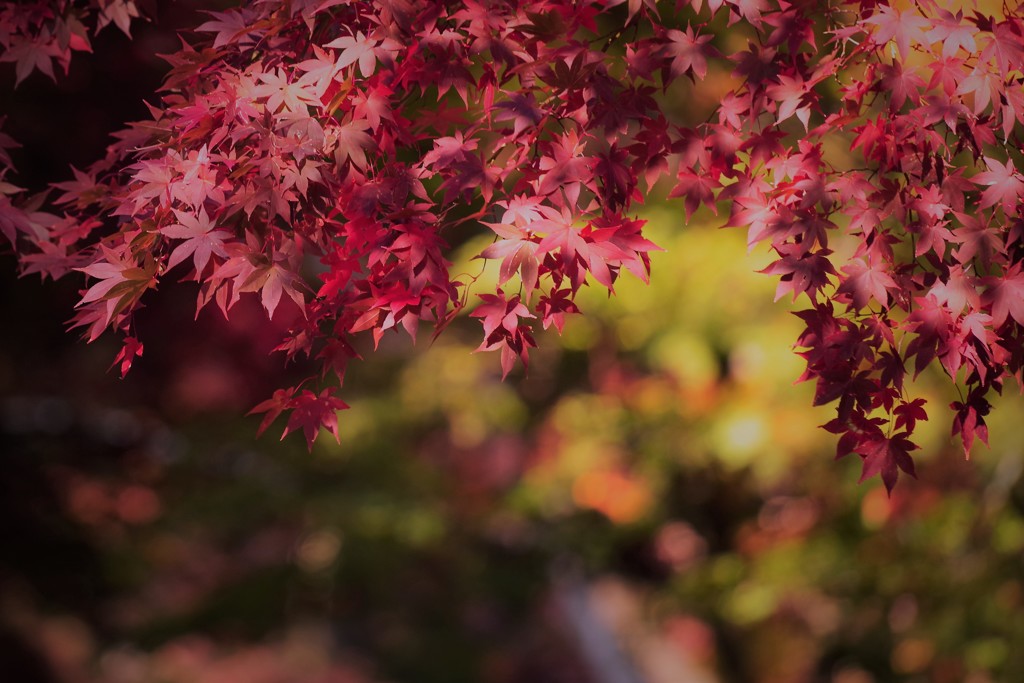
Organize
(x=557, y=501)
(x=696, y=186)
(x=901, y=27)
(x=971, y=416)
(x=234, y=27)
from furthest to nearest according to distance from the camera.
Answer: (x=557, y=501) < (x=696, y=186) < (x=234, y=27) < (x=971, y=416) < (x=901, y=27)

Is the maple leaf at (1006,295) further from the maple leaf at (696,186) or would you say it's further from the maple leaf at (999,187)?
the maple leaf at (696,186)

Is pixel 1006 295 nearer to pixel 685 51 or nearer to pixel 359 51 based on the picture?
pixel 685 51

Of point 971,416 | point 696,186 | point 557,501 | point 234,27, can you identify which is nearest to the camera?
point 971,416

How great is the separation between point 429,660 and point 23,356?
518 centimetres

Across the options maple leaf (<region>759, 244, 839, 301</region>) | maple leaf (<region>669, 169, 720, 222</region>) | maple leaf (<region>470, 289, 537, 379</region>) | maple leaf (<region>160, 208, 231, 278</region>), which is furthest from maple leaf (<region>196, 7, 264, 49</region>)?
maple leaf (<region>759, 244, 839, 301</region>)

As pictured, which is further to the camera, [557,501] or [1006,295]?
[557,501]

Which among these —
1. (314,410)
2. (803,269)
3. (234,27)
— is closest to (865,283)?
(803,269)

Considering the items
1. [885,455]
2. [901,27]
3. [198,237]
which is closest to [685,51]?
[901,27]

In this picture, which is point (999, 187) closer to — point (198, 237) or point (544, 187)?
point (544, 187)

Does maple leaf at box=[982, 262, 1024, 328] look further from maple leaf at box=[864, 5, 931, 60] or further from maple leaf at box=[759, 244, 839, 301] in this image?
maple leaf at box=[864, 5, 931, 60]

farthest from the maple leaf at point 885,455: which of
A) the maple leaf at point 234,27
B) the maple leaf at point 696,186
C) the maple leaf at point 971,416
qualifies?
the maple leaf at point 234,27

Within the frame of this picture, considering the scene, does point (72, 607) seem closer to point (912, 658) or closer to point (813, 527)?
point (813, 527)

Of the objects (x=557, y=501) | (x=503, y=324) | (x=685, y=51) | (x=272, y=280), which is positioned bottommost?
(x=557, y=501)

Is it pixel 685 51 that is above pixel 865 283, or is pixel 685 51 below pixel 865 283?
above
